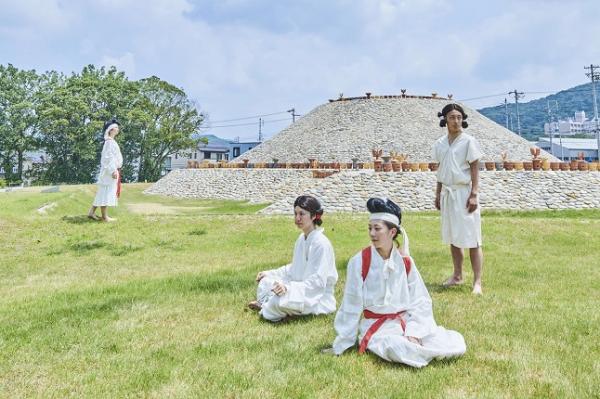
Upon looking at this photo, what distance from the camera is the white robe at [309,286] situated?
438cm

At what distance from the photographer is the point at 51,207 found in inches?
571

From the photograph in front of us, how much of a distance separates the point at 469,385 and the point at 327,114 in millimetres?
44366

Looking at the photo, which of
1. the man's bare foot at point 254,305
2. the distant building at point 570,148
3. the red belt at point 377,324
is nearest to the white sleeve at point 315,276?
the man's bare foot at point 254,305

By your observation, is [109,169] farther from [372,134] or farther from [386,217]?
[372,134]

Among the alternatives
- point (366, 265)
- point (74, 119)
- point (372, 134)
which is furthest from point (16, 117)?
point (366, 265)

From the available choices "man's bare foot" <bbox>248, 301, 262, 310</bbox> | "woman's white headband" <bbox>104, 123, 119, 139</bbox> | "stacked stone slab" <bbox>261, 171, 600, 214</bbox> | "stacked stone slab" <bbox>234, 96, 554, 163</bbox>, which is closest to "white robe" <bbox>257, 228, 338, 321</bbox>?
"man's bare foot" <bbox>248, 301, 262, 310</bbox>

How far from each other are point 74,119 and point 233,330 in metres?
38.8

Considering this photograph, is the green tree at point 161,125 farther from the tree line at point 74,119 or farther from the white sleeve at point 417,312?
the white sleeve at point 417,312

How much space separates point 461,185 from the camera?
5828 millimetres

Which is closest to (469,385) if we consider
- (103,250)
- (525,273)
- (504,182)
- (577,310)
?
(577,310)

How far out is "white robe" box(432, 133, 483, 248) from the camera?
5.74 metres

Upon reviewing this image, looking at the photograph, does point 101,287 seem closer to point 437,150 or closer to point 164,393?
point 164,393

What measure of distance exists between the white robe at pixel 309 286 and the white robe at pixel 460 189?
6.80ft

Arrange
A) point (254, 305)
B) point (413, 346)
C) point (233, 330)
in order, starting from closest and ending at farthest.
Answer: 1. point (413, 346)
2. point (233, 330)
3. point (254, 305)
